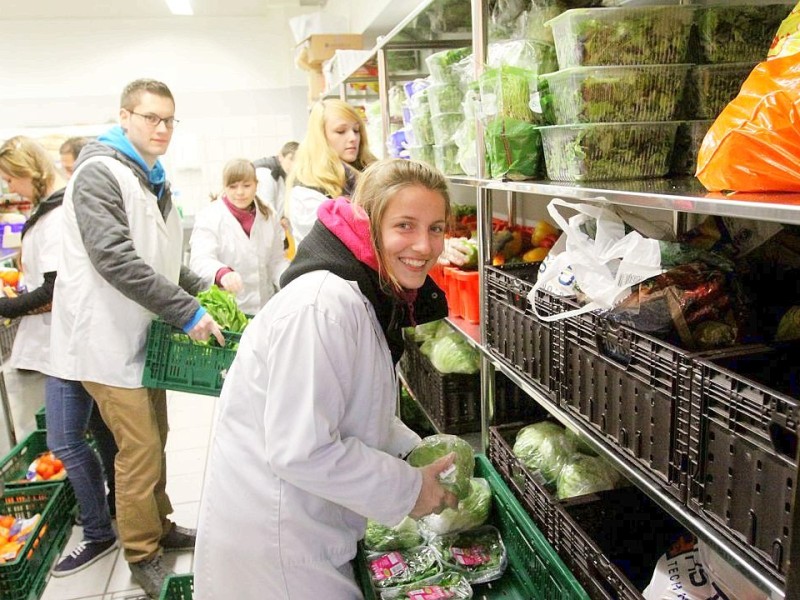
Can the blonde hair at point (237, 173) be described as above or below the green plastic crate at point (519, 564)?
above

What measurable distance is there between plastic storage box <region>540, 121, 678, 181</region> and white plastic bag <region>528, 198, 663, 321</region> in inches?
4.0

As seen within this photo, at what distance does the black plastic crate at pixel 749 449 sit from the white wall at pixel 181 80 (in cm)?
785

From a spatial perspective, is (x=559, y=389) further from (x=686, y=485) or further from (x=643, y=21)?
(x=643, y=21)

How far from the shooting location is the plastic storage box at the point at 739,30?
142 centimetres

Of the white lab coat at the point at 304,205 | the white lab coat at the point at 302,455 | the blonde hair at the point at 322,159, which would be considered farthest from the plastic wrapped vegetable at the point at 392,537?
the blonde hair at the point at 322,159

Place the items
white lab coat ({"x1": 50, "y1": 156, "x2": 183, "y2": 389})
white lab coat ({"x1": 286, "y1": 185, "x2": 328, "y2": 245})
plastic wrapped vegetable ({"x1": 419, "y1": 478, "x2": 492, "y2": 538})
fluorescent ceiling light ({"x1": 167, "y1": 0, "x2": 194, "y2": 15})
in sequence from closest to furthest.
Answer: plastic wrapped vegetable ({"x1": 419, "y1": 478, "x2": 492, "y2": 538})
white lab coat ({"x1": 50, "y1": 156, "x2": 183, "y2": 389})
white lab coat ({"x1": 286, "y1": 185, "x2": 328, "y2": 245})
fluorescent ceiling light ({"x1": 167, "y1": 0, "x2": 194, "y2": 15})

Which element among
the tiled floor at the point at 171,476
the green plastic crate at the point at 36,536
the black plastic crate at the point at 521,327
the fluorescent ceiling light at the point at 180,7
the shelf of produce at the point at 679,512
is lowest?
the tiled floor at the point at 171,476

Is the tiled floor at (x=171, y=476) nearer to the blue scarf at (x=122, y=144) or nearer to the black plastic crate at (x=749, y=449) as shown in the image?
the blue scarf at (x=122, y=144)

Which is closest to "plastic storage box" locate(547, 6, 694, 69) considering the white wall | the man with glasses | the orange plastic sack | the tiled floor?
the orange plastic sack

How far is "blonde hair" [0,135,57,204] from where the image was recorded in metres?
3.02

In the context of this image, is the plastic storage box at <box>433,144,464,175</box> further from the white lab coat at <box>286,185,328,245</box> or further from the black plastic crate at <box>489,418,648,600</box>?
the black plastic crate at <box>489,418,648,600</box>

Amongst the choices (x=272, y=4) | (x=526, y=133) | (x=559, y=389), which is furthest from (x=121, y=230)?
(x=272, y=4)

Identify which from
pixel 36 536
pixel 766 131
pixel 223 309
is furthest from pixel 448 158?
pixel 36 536

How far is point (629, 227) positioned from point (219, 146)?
7646 mm
